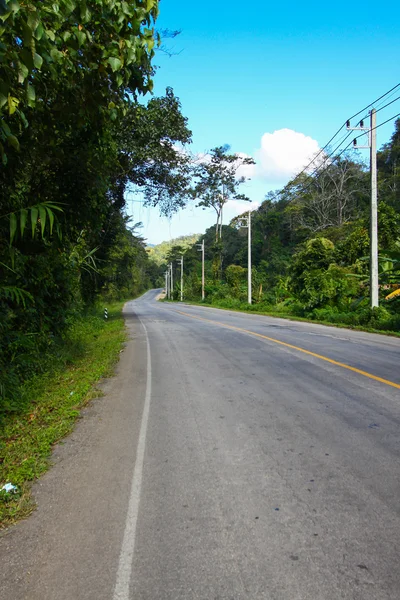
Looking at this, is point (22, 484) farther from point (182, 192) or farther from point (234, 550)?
point (182, 192)

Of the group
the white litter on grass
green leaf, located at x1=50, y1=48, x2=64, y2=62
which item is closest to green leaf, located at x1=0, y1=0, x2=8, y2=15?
green leaf, located at x1=50, y1=48, x2=64, y2=62

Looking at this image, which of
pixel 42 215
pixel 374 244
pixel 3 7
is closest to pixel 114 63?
pixel 3 7

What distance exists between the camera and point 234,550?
10.2ft

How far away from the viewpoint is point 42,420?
21.2 feet

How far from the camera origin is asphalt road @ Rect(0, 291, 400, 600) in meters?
2.82

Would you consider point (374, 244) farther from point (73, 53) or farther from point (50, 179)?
point (73, 53)

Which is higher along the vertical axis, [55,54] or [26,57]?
[55,54]

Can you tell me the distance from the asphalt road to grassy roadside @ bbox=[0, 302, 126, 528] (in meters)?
0.19

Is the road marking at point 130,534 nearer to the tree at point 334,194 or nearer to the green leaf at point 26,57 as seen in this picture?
the green leaf at point 26,57

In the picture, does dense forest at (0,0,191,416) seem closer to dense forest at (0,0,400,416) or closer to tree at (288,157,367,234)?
dense forest at (0,0,400,416)

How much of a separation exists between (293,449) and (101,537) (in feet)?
7.49

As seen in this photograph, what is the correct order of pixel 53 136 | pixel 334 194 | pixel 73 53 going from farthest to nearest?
1. pixel 334 194
2. pixel 53 136
3. pixel 73 53

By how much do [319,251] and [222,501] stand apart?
28.8 meters

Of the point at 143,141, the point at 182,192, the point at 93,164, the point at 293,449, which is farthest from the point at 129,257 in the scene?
the point at 293,449
